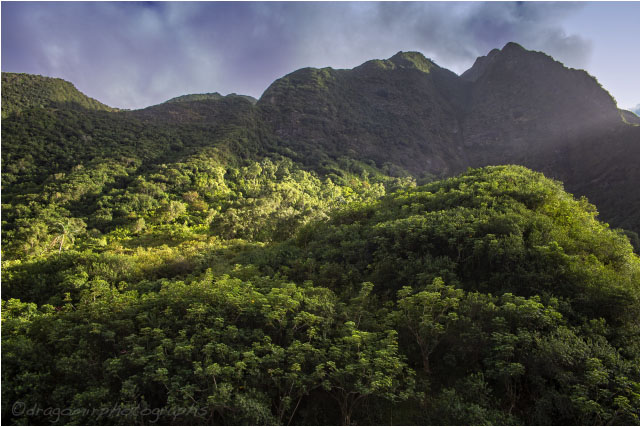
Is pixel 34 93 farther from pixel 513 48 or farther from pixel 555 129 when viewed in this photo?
pixel 513 48

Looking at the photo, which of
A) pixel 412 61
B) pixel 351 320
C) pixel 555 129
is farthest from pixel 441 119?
pixel 351 320

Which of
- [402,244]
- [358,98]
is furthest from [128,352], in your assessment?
[358,98]

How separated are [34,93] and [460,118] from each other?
14652 cm

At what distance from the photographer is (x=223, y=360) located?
27.9 ft

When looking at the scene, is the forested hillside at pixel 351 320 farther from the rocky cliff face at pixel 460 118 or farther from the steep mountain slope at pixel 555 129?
the rocky cliff face at pixel 460 118

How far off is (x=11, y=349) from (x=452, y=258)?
49.3 ft

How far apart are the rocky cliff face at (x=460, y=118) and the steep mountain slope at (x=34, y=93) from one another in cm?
5661

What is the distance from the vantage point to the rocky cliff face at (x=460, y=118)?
8544 cm

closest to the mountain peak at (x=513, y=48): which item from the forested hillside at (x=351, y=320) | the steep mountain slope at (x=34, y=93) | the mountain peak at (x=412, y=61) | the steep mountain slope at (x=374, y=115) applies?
the steep mountain slope at (x=374, y=115)

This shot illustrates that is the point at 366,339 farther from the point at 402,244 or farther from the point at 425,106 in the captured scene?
the point at 425,106

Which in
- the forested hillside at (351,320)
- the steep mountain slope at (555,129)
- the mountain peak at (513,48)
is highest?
the mountain peak at (513,48)

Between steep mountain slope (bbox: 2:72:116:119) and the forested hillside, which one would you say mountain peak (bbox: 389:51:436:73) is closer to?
steep mountain slope (bbox: 2:72:116:119)

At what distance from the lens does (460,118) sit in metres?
140

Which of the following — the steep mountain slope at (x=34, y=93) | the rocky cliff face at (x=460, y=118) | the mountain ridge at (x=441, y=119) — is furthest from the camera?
the rocky cliff face at (x=460, y=118)
